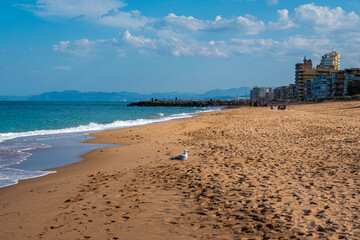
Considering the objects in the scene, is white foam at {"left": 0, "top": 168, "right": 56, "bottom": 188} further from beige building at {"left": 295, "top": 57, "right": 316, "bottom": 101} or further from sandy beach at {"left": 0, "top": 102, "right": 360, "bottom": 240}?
beige building at {"left": 295, "top": 57, "right": 316, "bottom": 101}

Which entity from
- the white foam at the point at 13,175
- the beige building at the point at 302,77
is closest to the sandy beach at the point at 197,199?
the white foam at the point at 13,175

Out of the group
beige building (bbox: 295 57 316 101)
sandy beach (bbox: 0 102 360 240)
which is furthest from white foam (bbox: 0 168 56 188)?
beige building (bbox: 295 57 316 101)

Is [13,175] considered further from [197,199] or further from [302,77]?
[302,77]

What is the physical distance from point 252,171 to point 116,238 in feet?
12.8

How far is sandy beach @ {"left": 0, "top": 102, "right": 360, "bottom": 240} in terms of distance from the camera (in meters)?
3.86

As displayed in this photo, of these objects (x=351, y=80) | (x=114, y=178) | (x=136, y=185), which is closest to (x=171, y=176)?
(x=136, y=185)

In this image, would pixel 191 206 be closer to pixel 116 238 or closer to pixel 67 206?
pixel 116 238

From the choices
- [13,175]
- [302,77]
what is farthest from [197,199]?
[302,77]

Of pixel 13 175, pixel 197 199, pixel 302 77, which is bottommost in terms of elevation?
pixel 13 175

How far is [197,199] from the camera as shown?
496cm

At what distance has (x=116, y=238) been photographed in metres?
3.71

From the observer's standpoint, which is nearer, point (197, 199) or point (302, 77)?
point (197, 199)

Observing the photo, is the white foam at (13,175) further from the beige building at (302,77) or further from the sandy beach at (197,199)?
the beige building at (302,77)

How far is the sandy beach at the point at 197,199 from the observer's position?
3.86 meters
